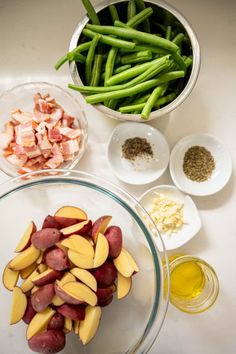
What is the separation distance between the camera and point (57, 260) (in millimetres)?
1022

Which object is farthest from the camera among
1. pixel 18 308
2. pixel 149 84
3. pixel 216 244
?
pixel 216 244

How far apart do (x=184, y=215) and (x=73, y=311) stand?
44 cm

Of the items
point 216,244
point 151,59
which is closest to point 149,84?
point 151,59

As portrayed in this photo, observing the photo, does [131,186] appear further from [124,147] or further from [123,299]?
[123,299]

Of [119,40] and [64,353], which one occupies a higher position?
[119,40]

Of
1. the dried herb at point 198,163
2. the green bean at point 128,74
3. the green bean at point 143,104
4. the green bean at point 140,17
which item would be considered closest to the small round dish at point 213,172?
the dried herb at point 198,163

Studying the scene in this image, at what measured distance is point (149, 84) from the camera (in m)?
1.24

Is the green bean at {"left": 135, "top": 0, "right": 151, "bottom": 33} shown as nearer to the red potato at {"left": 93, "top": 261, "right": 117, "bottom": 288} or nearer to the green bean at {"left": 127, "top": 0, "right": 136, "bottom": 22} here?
the green bean at {"left": 127, "top": 0, "right": 136, "bottom": 22}

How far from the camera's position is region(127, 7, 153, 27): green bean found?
1233 mm

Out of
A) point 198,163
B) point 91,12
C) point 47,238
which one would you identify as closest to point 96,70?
point 91,12

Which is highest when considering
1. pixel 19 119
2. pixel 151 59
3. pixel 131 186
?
pixel 151 59

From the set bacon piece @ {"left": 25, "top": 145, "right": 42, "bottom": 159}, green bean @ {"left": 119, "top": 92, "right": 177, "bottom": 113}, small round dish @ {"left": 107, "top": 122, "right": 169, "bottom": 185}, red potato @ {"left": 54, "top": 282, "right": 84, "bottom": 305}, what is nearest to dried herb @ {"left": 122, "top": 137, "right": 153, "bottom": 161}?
small round dish @ {"left": 107, "top": 122, "right": 169, "bottom": 185}

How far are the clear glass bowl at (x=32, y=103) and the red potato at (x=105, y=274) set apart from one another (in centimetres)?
35

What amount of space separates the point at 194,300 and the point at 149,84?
0.56 meters
